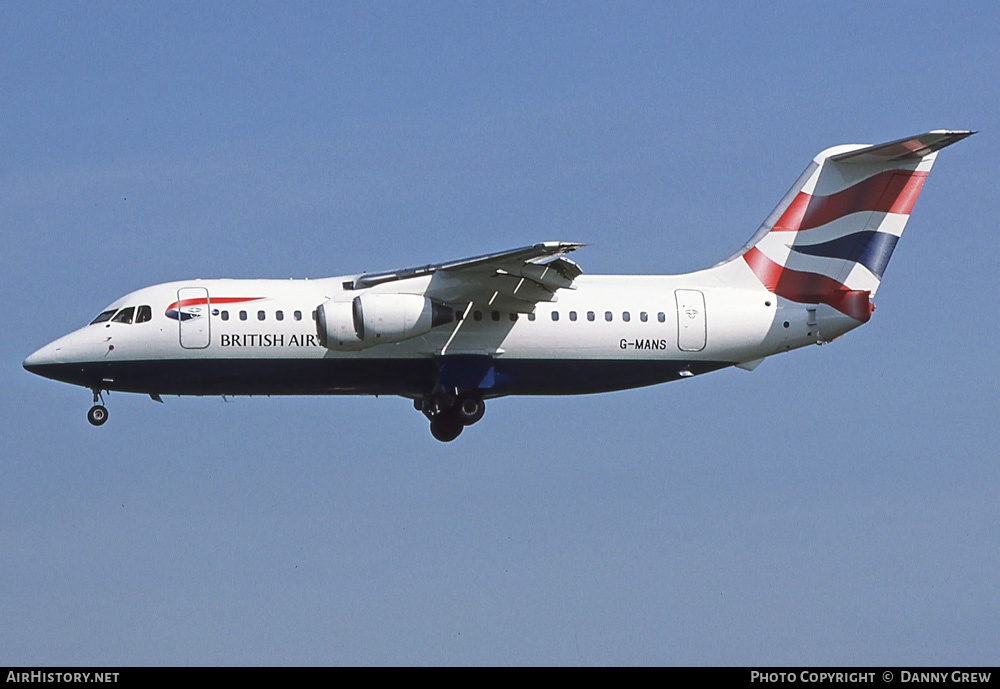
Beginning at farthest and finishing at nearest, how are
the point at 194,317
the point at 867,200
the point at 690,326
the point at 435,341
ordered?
the point at 867,200 < the point at 690,326 < the point at 435,341 < the point at 194,317

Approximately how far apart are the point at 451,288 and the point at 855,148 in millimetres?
6522

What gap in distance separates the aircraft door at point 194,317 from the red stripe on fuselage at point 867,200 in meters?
8.16

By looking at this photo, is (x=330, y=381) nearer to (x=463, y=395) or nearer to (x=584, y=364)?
(x=463, y=395)

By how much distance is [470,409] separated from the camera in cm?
2377

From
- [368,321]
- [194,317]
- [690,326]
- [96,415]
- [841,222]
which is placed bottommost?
[96,415]

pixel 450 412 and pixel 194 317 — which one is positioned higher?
pixel 194 317

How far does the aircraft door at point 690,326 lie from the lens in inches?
947

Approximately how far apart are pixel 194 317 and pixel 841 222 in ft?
30.3

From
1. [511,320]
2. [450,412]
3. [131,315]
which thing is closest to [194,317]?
[131,315]

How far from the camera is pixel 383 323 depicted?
22.6 metres

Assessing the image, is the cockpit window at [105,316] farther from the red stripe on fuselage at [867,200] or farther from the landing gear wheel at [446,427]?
the red stripe on fuselage at [867,200]

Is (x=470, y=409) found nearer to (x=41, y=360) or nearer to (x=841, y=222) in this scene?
(x=41, y=360)

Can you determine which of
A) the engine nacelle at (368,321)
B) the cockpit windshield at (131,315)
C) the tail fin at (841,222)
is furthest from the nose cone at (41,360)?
the tail fin at (841,222)
